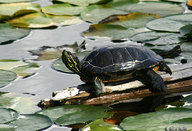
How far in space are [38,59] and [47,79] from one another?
81cm

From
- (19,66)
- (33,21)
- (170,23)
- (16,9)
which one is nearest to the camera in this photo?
(19,66)

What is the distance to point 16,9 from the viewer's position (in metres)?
8.38

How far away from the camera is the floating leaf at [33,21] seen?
25.5 ft

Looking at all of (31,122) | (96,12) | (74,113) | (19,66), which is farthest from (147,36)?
(31,122)

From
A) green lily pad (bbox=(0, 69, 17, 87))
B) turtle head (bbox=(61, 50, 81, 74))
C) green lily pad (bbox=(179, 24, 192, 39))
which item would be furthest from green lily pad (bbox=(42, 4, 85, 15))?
turtle head (bbox=(61, 50, 81, 74))

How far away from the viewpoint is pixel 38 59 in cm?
641

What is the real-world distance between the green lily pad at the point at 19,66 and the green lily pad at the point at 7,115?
45.4 inches

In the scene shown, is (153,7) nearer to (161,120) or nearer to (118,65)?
(118,65)

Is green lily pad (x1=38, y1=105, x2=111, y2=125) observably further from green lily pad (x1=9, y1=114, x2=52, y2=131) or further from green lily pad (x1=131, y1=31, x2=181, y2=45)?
green lily pad (x1=131, y1=31, x2=181, y2=45)

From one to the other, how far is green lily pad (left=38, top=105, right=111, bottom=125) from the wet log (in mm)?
134

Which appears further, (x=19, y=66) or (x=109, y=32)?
(x=109, y=32)

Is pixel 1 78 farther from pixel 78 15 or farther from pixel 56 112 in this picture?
pixel 78 15

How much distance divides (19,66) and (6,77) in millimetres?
457

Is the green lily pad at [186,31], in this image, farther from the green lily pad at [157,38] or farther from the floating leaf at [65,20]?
the floating leaf at [65,20]
